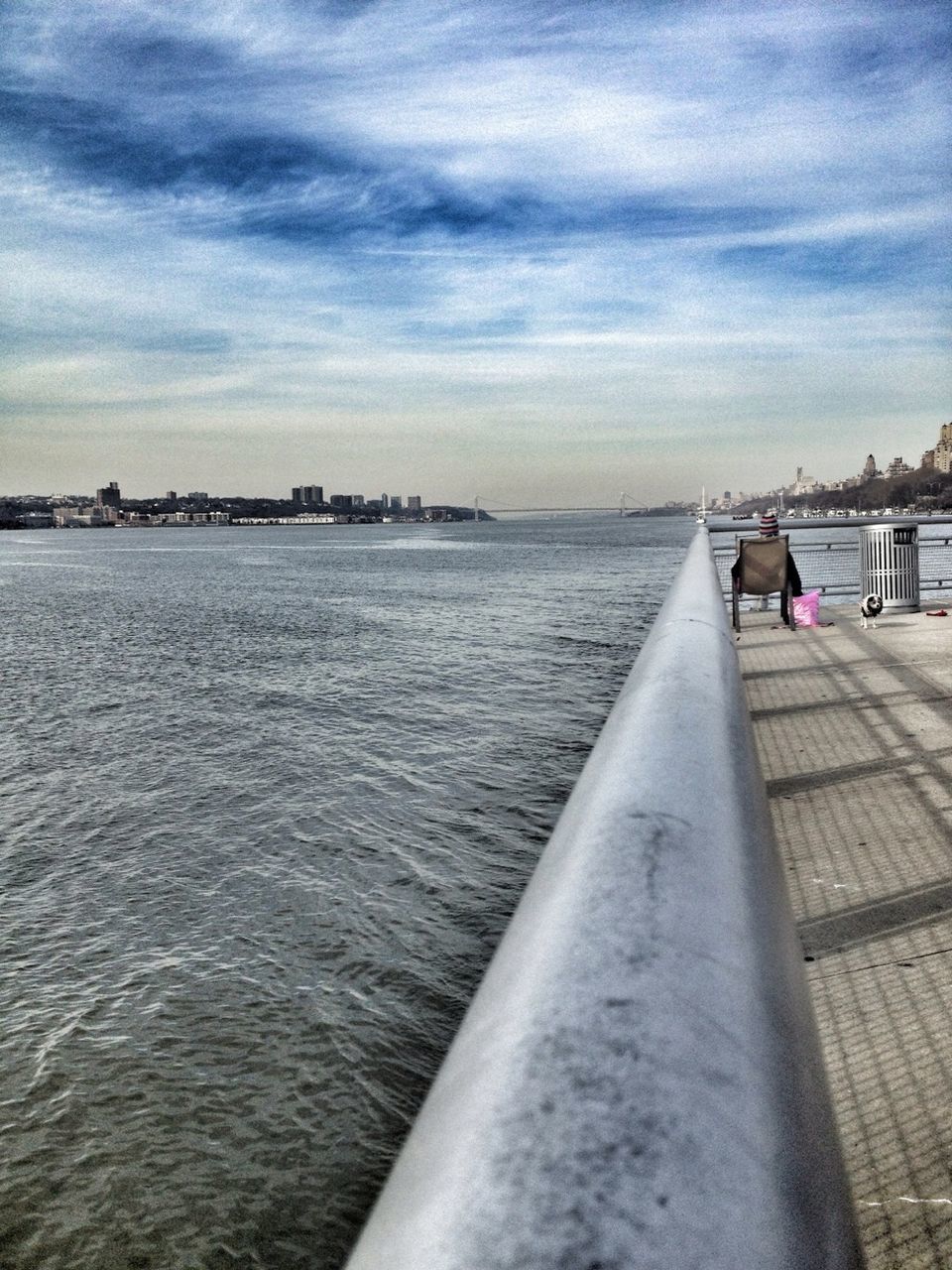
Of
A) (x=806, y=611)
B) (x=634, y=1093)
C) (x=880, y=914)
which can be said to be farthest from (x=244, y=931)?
(x=806, y=611)

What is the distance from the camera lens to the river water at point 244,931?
4.04 meters

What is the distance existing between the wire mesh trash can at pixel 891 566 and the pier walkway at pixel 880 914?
5.11m

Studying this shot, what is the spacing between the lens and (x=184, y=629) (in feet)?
94.0

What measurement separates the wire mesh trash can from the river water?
4.01m

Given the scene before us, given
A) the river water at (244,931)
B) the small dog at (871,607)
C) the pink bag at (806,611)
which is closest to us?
the river water at (244,931)

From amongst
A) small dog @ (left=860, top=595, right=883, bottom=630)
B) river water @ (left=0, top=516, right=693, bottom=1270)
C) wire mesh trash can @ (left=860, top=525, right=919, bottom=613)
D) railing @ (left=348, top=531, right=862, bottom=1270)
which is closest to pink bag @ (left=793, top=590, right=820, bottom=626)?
small dog @ (left=860, top=595, right=883, bottom=630)

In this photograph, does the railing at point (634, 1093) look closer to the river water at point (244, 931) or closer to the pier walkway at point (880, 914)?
the pier walkway at point (880, 914)

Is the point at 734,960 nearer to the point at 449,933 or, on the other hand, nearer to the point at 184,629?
the point at 449,933

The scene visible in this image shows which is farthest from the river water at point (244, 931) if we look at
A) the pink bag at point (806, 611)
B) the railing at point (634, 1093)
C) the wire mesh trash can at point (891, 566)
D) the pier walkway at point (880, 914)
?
the wire mesh trash can at point (891, 566)

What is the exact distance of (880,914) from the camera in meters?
3.58

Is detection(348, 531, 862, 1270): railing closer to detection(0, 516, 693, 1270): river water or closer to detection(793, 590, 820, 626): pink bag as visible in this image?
detection(0, 516, 693, 1270): river water

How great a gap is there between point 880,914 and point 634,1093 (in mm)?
3313

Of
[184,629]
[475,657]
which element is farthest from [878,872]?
[184,629]

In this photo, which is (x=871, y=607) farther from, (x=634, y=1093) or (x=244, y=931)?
(x=634, y=1093)
